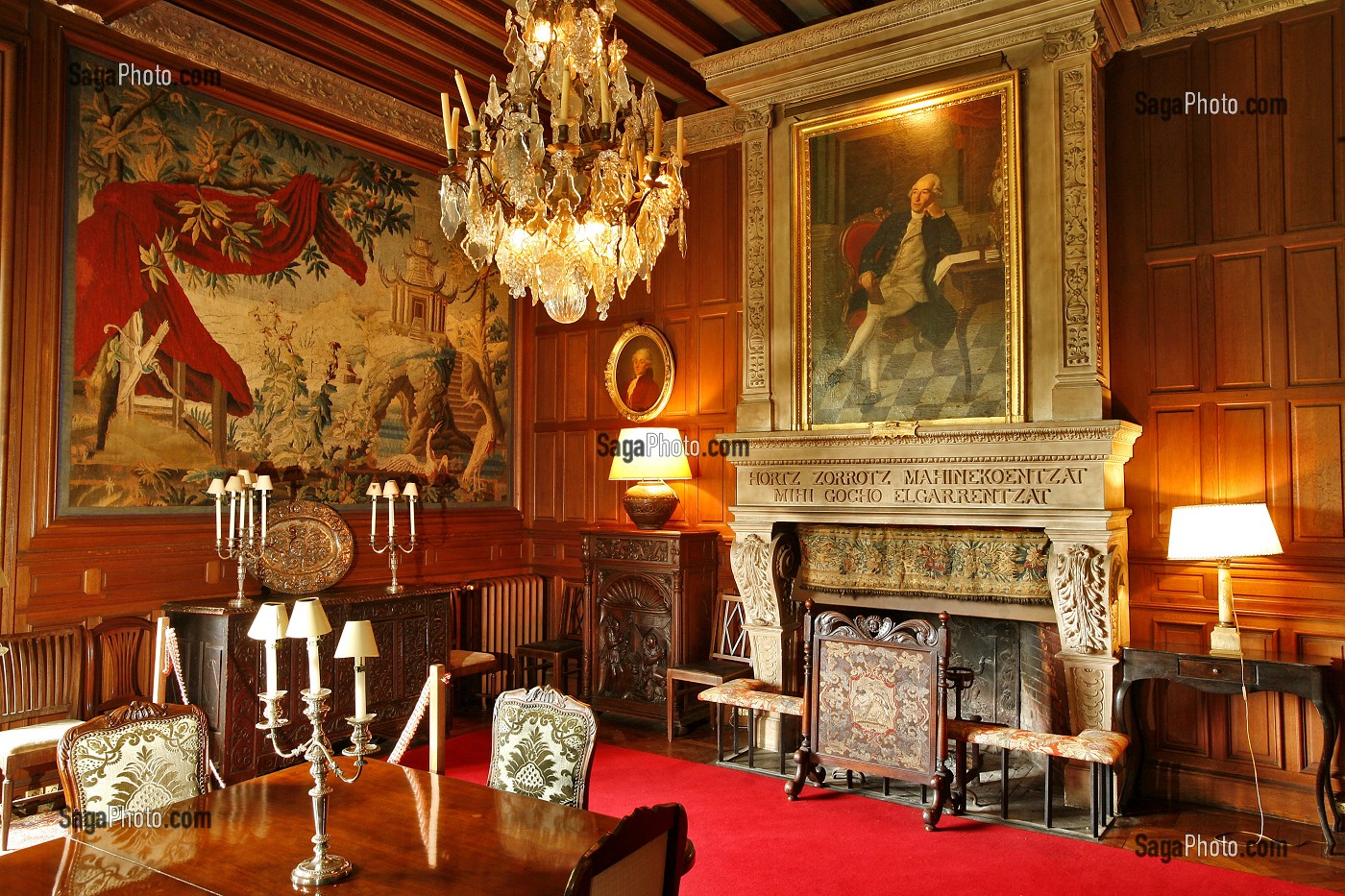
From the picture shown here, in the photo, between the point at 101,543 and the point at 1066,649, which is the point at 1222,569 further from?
the point at 101,543

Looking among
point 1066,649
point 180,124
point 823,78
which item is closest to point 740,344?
point 823,78

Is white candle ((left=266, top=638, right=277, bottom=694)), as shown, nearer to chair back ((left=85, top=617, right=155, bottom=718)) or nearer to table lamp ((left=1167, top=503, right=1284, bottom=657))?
chair back ((left=85, top=617, right=155, bottom=718))

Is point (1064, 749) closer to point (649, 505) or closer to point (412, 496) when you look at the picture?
point (649, 505)

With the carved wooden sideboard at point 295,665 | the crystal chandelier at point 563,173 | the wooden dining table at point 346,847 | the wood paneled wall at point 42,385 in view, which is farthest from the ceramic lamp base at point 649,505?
the wooden dining table at point 346,847

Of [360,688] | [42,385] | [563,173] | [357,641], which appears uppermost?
[563,173]

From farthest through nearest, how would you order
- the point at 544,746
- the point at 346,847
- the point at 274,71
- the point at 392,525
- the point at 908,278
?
the point at 392,525, the point at 274,71, the point at 908,278, the point at 544,746, the point at 346,847

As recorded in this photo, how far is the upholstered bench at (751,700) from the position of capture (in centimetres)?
526

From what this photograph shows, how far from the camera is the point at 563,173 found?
134 inches

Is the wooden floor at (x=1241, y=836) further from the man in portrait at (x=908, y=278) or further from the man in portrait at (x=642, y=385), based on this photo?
the man in portrait at (x=642, y=385)

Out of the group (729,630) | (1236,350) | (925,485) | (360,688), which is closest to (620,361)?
(729,630)

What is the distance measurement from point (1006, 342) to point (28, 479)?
5429mm

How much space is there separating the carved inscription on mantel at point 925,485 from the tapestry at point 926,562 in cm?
26

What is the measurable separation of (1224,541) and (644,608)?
361cm

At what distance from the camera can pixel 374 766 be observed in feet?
10.9
